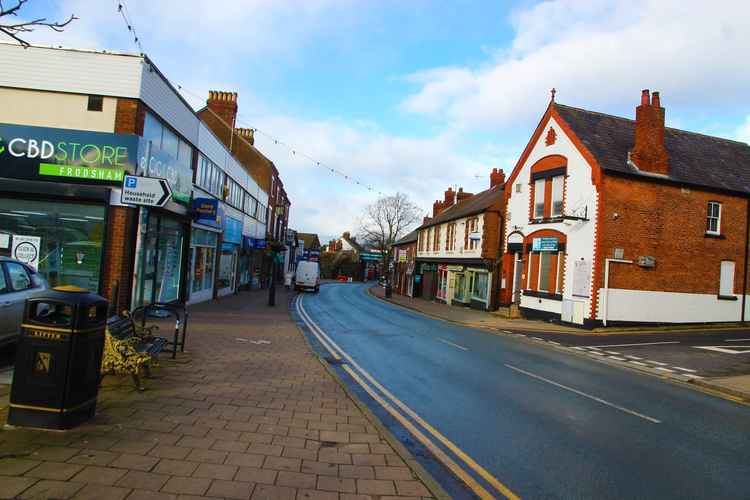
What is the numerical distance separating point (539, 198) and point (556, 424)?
20671 millimetres

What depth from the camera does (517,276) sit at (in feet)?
91.8

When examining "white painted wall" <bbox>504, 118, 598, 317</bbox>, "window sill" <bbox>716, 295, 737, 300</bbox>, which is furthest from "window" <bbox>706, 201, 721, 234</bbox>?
"white painted wall" <bbox>504, 118, 598, 317</bbox>

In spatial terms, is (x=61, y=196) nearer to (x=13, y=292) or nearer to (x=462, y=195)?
(x=13, y=292)

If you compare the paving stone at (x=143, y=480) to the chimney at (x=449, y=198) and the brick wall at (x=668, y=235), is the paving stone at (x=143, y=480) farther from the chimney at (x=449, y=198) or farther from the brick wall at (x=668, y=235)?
the chimney at (x=449, y=198)

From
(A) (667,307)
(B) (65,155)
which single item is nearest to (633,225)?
(A) (667,307)

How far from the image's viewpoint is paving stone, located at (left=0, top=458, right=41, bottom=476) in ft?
12.5

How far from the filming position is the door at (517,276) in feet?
90.2

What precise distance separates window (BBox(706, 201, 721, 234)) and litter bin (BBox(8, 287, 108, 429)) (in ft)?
85.8

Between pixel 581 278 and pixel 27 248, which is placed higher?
pixel 581 278

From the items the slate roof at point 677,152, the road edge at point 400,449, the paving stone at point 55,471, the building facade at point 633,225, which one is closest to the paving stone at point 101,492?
the paving stone at point 55,471

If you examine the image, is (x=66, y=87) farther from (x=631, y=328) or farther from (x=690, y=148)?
(x=690, y=148)

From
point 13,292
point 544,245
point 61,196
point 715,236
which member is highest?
point 715,236

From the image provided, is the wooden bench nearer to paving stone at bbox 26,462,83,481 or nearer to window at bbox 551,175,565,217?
paving stone at bbox 26,462,83,481

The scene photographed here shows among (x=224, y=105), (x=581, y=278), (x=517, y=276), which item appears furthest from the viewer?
(x=224, y=105)
